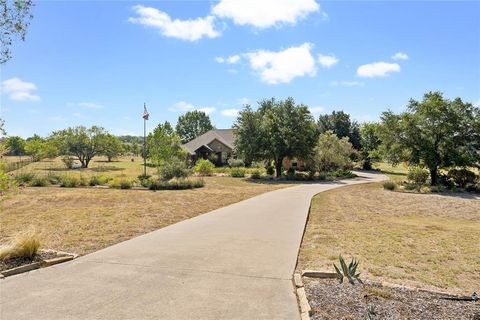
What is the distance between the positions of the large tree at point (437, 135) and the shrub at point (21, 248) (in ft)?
85.1

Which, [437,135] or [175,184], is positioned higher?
[437,135]

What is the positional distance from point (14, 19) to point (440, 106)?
27364 millimetres

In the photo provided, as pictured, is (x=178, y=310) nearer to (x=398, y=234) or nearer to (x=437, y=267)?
(x=437, y=267)

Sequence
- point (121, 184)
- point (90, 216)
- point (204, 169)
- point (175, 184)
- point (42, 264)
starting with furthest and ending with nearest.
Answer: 1. point (204, 169)
2. point (175, 184)
3. point (121, 184)
4. point (90, 216)
5. point (42, 264)


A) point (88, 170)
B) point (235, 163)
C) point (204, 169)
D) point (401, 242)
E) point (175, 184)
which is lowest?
point (401, 242)

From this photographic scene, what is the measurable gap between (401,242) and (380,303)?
5211 mm

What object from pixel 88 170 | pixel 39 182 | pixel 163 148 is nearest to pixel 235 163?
pixel 163 148

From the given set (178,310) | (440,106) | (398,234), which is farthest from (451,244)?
(440,106)

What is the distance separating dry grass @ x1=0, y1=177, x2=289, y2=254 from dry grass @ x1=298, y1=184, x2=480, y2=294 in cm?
473

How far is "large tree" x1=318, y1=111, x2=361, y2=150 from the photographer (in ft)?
209

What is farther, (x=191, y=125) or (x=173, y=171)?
(x=191, y=125)

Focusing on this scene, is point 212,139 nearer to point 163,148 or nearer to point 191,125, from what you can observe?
point 163,148

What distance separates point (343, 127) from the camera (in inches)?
2537

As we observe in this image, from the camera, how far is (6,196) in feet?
21.6
